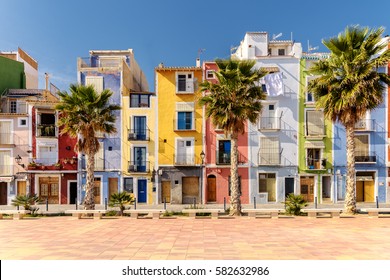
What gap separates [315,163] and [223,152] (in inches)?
330

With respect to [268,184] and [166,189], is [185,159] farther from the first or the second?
[268,184]

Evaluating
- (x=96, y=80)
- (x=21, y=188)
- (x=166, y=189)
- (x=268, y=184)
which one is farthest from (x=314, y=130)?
(x=21, y=188)

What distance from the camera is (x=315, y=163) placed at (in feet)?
86.2

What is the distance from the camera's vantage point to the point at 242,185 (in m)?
26.2

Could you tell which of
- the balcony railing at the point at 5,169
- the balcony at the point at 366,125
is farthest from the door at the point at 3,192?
the balcony at the point at 366,125

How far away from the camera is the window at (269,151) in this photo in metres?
26.2

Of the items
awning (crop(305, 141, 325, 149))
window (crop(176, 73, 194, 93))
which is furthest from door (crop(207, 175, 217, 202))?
awning (crop(305, 141, 325, 149))

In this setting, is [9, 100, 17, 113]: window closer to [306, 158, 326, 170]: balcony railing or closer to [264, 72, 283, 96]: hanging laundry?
[264, 72, 283, 96]: hanging laundry

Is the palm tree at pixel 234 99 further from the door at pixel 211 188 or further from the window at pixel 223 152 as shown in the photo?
the door at pixel 211 188

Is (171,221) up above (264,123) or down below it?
below
